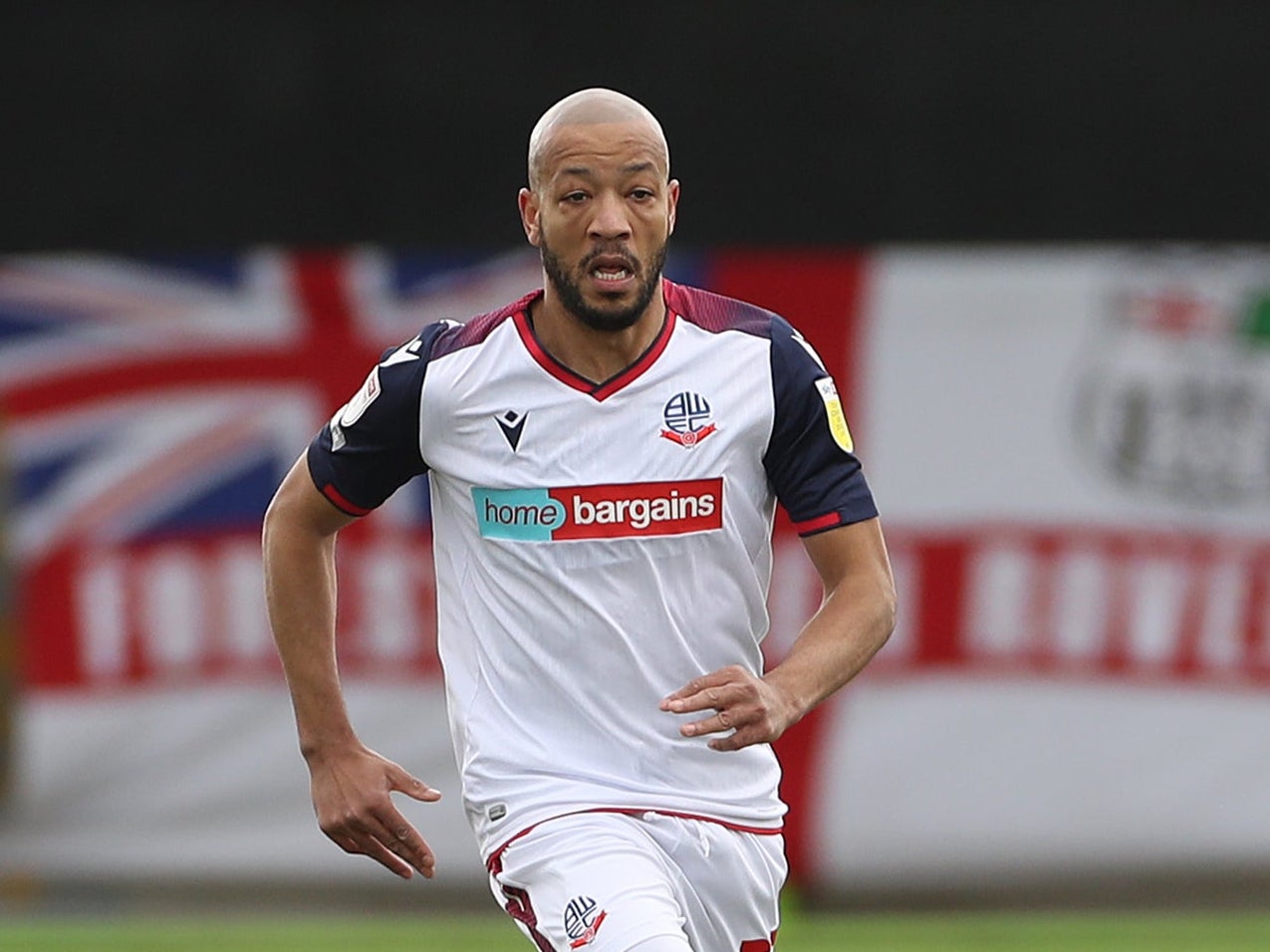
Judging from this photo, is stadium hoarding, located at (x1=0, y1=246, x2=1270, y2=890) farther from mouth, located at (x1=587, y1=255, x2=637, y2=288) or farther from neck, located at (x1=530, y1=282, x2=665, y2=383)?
mouth, located at (x1=587, y1=255, x2=637, y2=288)

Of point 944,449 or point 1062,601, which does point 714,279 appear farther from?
point 1062,601

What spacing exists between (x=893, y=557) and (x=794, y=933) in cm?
146

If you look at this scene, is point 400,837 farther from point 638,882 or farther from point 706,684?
point 706,684

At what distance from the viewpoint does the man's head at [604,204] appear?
14.3 ft

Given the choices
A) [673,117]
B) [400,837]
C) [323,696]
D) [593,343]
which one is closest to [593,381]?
[593,343]

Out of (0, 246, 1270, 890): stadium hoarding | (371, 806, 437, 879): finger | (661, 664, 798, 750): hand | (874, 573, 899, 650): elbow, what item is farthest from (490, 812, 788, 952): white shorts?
(0, 246, 1270, 890): stadium hoarding

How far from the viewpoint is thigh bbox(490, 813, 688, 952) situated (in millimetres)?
4164

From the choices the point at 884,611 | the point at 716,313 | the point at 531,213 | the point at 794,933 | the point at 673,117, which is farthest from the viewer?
the point at 673,117

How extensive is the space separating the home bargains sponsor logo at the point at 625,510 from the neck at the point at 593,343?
0.75 feet

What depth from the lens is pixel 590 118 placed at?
441 centimetres

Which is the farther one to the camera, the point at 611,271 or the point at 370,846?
the point at 370,846

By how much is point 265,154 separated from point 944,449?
300 centimetres

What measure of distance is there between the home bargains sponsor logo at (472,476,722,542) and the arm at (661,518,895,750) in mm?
217

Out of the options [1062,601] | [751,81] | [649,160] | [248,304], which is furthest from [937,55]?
[649,160]
